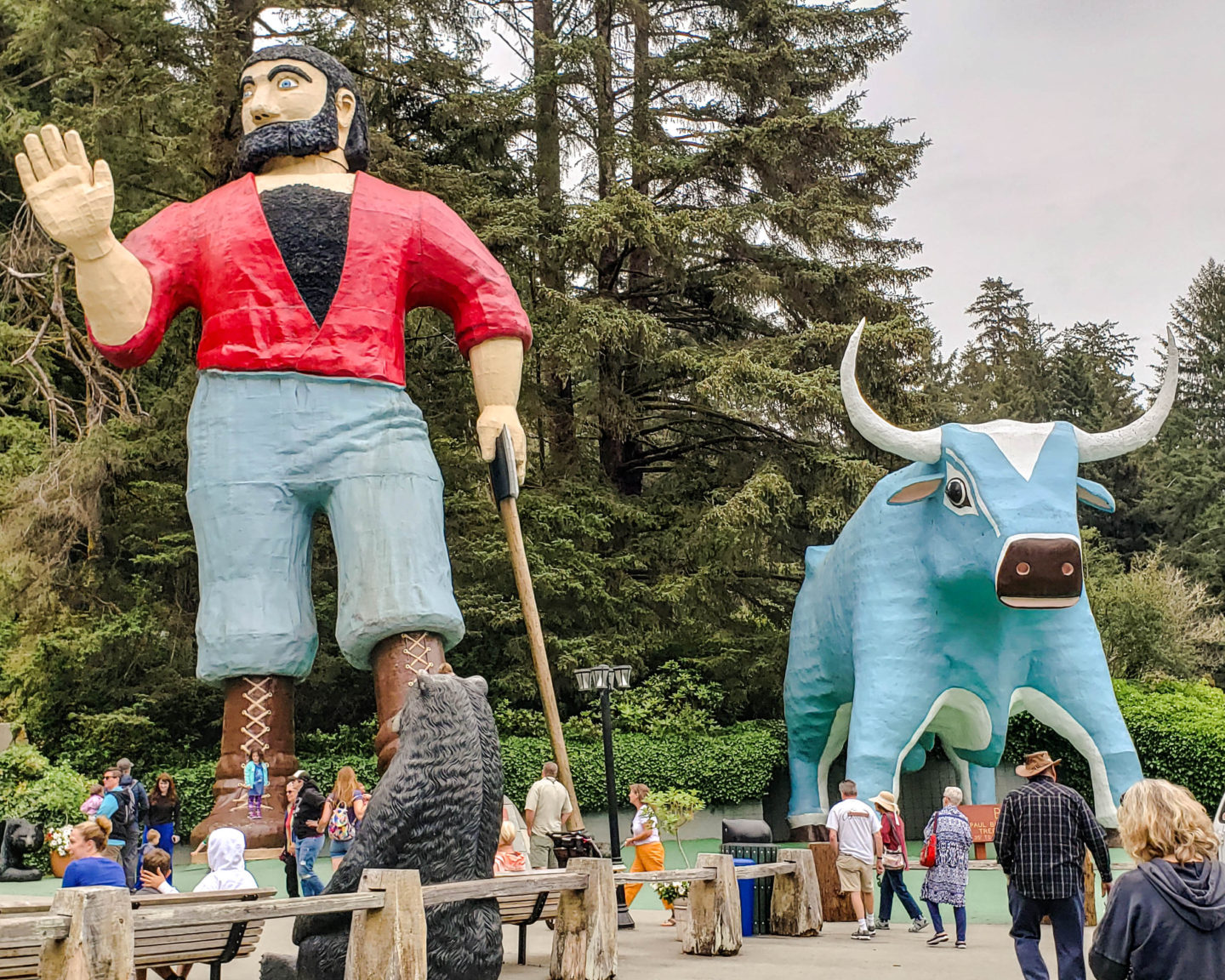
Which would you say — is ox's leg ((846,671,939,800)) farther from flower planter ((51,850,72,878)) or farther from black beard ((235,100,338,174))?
flower planter ((51,850,72,878))

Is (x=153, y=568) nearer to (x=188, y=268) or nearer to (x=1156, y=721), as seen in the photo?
(x=188, y=268)

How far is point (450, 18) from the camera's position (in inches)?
699

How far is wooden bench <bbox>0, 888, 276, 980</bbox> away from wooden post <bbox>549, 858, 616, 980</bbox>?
1.38 metres

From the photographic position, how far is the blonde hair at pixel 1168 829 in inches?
118

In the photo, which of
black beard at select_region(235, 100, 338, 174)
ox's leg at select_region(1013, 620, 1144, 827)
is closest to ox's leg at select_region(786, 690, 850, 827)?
ox's leg at select_region(1013, 620, 1144, 827)

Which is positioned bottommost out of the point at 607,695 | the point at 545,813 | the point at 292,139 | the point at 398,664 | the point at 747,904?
the point at 747,904

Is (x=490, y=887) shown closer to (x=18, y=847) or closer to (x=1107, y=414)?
(x=18, y=847)

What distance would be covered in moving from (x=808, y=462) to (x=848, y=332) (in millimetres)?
1720

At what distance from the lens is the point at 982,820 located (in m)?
11.5

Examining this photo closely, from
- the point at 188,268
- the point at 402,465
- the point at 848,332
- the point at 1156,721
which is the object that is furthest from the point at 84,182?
the point at 1156,721

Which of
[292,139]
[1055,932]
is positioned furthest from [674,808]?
[1055,932]

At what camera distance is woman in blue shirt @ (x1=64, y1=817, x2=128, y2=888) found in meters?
4.92

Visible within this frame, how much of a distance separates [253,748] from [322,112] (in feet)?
13.1

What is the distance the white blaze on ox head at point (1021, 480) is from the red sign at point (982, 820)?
2604mm
